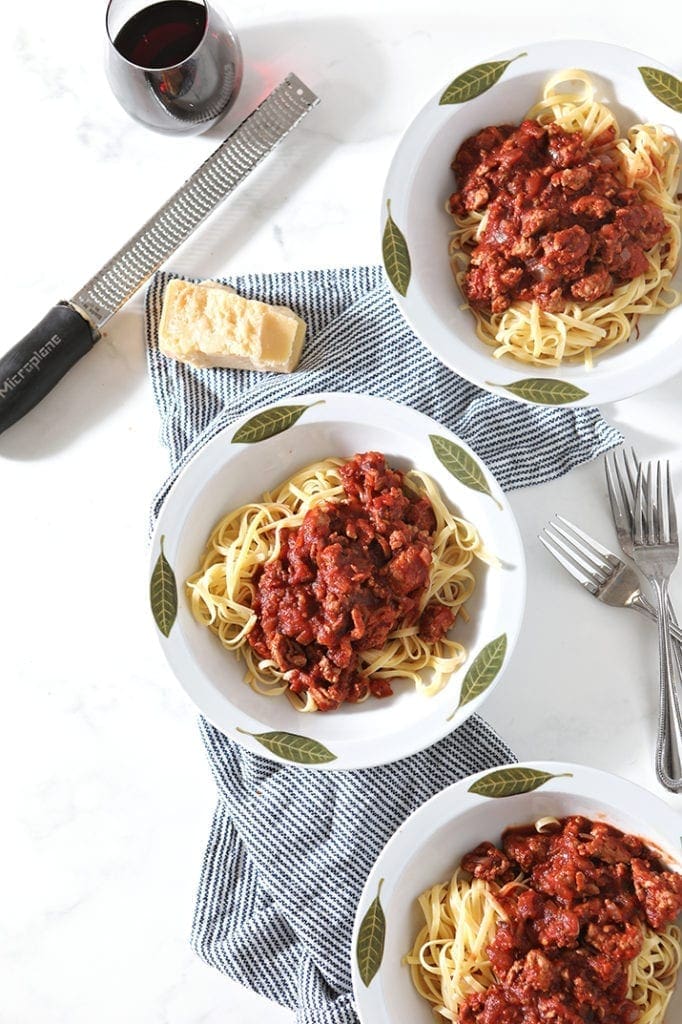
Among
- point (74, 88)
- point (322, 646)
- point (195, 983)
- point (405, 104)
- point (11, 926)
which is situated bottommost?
point (195, 983)

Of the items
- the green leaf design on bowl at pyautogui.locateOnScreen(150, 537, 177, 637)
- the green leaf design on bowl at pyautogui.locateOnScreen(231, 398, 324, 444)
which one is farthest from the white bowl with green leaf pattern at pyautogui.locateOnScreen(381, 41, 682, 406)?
the green leaf design on bowl at pyautogui.locateOnScreen(150, 537, 177, 637)

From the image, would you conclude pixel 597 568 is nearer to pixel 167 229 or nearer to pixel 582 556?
pixel 582 556

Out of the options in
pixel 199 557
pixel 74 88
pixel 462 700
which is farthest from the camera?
pixel 74 88

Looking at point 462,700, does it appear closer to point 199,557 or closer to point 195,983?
point 199,557

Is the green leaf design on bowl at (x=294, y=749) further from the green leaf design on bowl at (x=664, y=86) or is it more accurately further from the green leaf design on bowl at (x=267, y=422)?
the green leaf design on bowl at (x=664, y=86)

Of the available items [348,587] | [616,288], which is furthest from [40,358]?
[616,288]

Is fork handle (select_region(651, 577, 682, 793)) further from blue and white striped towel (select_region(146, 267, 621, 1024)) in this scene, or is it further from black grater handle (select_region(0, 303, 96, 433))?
black grater handle (select_region(0, 303, 96, 433))

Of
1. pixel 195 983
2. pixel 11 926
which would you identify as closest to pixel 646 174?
pixel 195 983
